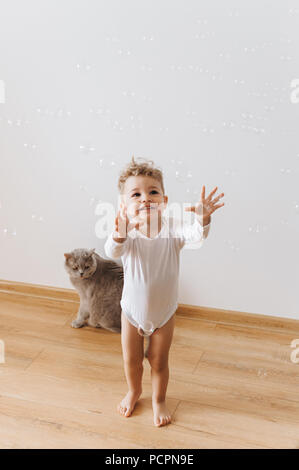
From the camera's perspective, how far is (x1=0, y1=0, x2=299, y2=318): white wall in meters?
1.67

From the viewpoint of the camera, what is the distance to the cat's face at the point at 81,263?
1.83 meters

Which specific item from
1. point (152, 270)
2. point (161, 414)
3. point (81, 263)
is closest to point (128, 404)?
point (161, 414)

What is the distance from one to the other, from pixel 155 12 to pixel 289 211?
2.48ft

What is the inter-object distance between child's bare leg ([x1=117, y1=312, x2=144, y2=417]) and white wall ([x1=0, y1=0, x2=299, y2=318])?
548 mm

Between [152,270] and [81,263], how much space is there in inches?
20.2

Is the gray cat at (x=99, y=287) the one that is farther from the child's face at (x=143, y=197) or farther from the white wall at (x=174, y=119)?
the child's face at (x=143, y=197)

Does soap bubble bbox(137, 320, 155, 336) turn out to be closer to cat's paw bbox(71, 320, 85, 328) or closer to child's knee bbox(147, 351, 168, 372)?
child's knee bbox(147, 351, 168, 372)

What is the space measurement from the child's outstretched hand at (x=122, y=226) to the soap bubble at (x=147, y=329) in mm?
236

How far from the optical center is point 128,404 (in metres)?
1.51

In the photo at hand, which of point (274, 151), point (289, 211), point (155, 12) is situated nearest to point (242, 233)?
point (289, 211)

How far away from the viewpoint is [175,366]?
173cm

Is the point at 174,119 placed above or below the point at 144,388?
above

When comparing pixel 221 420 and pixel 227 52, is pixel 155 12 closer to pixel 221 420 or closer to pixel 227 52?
pixel 227 52

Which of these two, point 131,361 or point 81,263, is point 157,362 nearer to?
point 131,361
